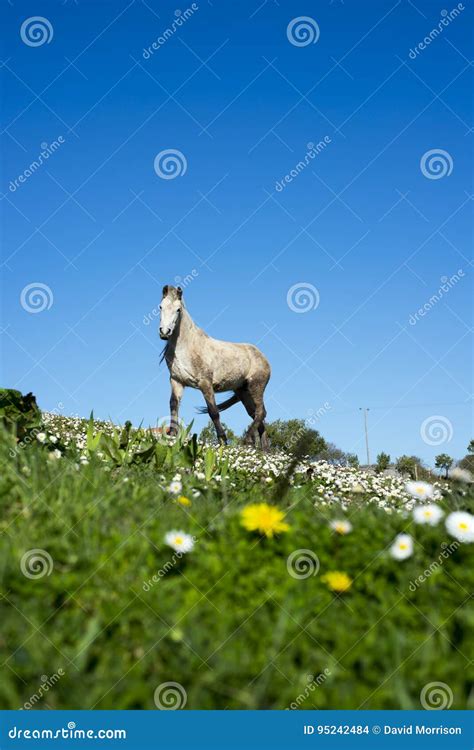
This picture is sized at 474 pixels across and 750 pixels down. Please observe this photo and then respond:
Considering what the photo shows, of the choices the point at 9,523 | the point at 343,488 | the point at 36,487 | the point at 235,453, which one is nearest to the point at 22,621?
the point at 9,523

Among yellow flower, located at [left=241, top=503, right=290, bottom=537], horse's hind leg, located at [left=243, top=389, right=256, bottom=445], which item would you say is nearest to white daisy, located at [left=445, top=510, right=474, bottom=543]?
yellow flower, located at [left=241, top=503, right=290, bottom=537]

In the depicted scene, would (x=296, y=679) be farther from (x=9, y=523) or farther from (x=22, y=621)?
(x=9, y=523)

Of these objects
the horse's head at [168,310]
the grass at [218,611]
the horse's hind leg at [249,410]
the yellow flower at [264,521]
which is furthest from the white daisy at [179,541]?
the horse's hind leg at [249,410]

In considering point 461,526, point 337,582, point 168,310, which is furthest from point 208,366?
point 337,582

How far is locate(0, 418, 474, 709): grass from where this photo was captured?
277 cm

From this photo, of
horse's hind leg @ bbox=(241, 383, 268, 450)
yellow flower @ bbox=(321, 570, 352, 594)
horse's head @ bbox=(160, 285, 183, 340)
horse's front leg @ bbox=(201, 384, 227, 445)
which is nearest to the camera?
yellow flower @ bbox=(321, 570, 352, 594)

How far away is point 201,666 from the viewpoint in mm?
2842

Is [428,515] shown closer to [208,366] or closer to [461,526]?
[461,526]

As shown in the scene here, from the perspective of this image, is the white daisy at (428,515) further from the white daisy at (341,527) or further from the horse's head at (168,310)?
the horse's head at (168,310)

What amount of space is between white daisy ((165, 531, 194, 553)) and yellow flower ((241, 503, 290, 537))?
1.15 ft

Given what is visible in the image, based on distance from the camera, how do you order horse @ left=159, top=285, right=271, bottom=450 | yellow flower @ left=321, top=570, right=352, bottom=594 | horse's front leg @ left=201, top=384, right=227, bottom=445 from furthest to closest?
horse's front leg @ left=201, top=384, right=227, bottom=445
horse @ left=159, top=285, right=271, bottom=450
yellow flower @ left=321, top=570, right=352, bottom=594

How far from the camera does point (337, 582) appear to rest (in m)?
3.56

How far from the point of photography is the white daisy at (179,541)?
12.3 ft

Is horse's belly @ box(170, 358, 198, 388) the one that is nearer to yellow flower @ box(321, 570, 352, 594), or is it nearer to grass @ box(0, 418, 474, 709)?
grass @ box(0, 418, 474, 709)
